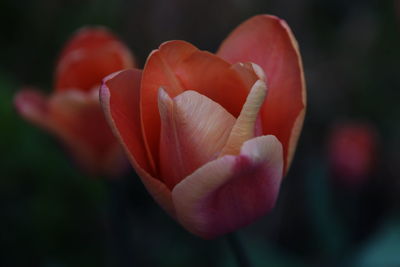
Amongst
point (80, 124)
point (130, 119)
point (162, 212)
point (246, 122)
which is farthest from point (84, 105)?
point (162, 212)

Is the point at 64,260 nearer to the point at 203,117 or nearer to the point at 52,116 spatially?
the point at 52,116

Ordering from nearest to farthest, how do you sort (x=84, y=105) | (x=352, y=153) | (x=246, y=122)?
(x=246, y=122) → (x=84, y=105) → (x=352, y=153)

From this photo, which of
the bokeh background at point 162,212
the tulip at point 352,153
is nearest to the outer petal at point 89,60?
the bokeh background at point 162,212

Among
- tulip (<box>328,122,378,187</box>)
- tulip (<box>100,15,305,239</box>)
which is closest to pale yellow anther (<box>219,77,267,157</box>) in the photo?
tulip (<box>100,15,305,239</box>)

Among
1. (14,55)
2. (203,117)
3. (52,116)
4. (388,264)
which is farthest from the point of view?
(14,55)

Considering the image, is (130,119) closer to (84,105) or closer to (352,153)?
(84,105)

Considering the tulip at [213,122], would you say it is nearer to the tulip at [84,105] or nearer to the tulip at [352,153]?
the tulip at [84,105]

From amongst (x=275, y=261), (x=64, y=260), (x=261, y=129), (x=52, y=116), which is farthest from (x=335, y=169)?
(x=261, y=129)
